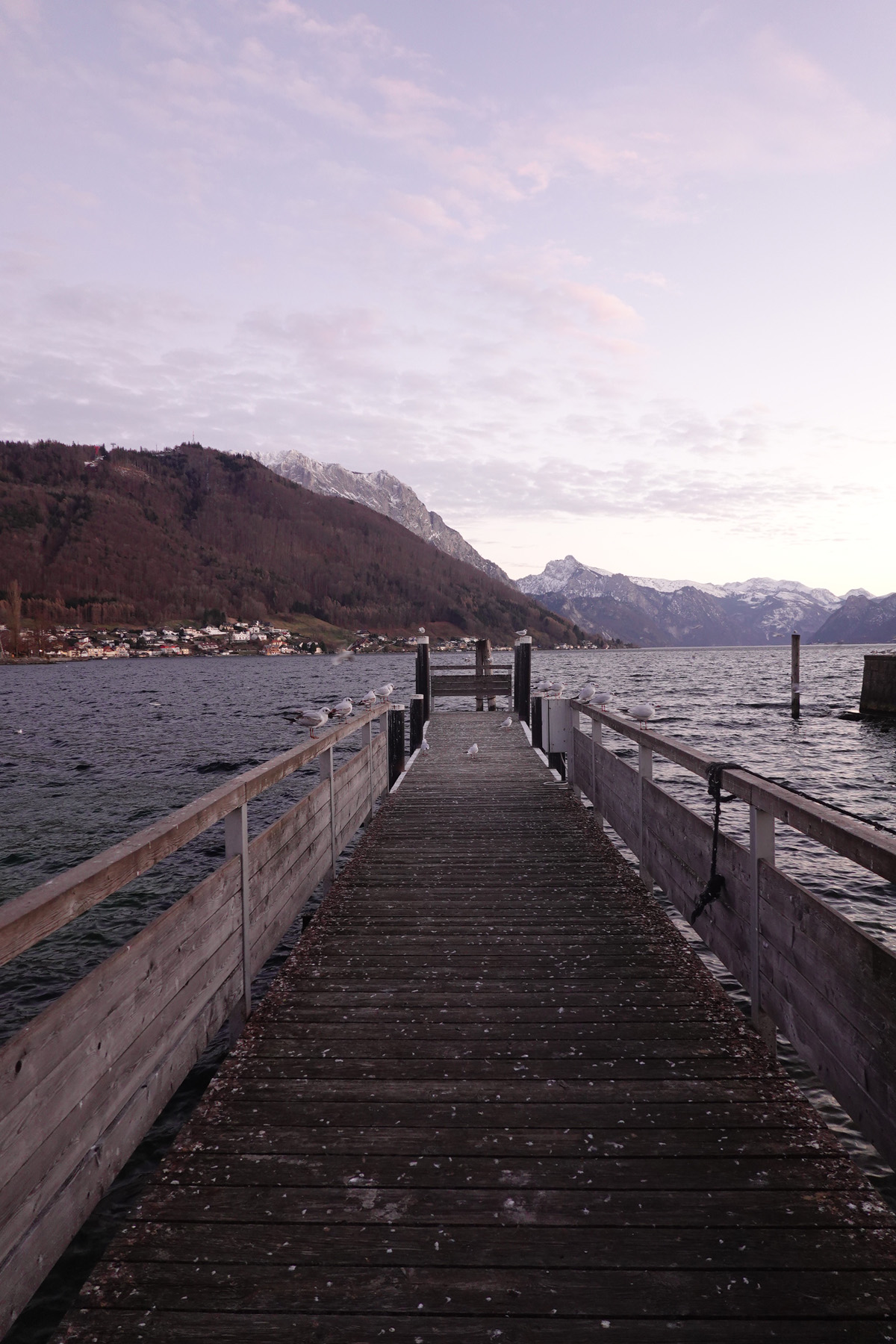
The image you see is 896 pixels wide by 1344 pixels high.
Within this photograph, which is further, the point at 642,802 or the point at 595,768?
the point at 595,768

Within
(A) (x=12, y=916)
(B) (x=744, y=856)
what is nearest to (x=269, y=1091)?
(A) (x=12, y=916)

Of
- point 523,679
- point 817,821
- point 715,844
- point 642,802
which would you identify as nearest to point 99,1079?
point 817,821

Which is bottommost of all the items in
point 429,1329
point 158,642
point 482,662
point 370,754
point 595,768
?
point 429,1329

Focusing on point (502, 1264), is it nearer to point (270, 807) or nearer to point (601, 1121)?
point (601, 1121)

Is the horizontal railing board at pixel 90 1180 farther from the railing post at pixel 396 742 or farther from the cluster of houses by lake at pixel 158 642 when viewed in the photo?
the cluster of houses by lake at pixel 158 642

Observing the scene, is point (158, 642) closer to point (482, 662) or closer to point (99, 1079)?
point (482, 662)

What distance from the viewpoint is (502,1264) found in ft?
6.94

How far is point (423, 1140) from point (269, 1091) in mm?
766

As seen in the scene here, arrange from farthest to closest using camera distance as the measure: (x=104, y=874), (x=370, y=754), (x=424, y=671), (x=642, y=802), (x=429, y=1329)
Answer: (x=424, y=671) → (x=370, y=754) → (x=642, y=802) → (x=104, y=874) → (x=429, y=1329)

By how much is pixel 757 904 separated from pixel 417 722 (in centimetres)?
1220

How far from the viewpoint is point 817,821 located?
111 inches

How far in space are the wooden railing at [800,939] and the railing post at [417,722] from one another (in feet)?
32.1

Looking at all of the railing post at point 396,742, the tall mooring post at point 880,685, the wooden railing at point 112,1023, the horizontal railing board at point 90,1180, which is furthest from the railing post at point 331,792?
the tall mooring post at point 880,685

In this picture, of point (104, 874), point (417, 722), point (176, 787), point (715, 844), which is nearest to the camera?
point (104, 874)
